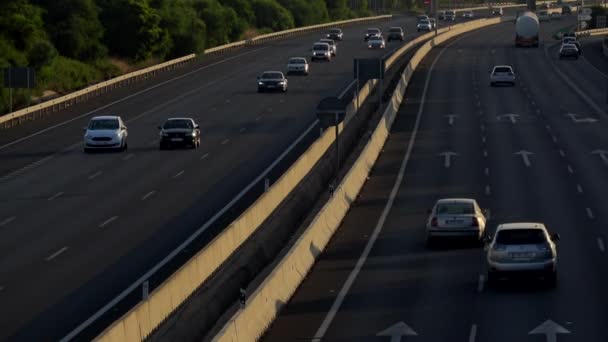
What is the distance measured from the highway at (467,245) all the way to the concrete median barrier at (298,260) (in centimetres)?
30

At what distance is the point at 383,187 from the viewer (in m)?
48.1

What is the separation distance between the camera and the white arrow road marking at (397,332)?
2603cm

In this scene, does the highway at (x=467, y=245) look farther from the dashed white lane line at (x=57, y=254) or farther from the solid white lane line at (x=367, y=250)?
the dashed white lane line at (x=57, y=254)

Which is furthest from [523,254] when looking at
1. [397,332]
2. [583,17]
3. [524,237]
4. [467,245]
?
[583,17]

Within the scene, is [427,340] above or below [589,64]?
above

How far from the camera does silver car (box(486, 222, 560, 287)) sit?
30297 mm

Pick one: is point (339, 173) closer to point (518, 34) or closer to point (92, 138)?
point (92, 138)

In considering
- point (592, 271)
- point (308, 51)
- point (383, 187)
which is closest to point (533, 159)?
point (383, 187)

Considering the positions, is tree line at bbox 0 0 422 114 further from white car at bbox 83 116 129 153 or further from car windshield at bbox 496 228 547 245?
car windshield at bbox 496 228 547 245

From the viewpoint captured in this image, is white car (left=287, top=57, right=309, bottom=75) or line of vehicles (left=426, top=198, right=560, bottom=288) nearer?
line of vehicles (left=426, top=198, right=560, bottom=288)

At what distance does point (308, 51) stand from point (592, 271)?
89396 millimetres

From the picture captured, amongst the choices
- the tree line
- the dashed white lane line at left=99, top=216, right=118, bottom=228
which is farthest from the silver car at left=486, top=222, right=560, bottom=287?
the tree line

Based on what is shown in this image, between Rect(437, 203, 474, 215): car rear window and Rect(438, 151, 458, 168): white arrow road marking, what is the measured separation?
53.2ft

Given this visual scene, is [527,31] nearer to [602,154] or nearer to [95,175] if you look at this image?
[602,154]
